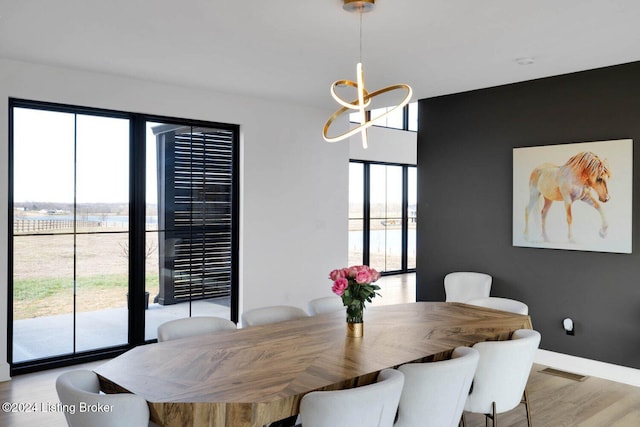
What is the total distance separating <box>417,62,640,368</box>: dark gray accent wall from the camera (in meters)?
4.38

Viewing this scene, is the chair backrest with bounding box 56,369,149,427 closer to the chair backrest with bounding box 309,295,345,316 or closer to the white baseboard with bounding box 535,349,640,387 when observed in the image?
the chair backrest with bounding box 309,295,345,316

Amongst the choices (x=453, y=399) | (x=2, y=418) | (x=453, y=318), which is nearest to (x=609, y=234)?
(x=453, y=318)

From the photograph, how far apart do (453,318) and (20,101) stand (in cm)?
398

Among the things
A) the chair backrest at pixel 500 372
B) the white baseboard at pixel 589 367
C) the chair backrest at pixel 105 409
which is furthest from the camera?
the white baseboard at pixel 589 367

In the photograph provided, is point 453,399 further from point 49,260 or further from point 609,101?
point 49,260

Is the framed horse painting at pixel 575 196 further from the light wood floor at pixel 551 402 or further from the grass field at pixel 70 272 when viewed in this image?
the grass field at pixel 70 272

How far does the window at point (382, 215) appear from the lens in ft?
31.0

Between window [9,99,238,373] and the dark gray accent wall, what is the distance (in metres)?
2.31

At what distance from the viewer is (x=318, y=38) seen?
3717 millimetres

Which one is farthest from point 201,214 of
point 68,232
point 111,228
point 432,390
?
point 432,390

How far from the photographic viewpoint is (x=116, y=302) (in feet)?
16.6

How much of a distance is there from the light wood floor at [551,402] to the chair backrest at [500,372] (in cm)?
79

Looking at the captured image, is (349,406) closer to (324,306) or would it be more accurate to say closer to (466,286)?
(324,306)

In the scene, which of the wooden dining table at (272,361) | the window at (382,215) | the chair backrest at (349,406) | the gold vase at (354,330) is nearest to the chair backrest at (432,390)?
the wooden dining table at (272,361)
